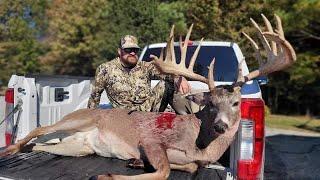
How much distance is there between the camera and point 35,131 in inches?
193

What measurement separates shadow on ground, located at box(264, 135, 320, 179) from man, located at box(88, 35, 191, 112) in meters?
3.55

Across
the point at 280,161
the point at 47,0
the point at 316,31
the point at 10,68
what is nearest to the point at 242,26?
the point at 316,31

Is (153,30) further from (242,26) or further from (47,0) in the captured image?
(47,0)

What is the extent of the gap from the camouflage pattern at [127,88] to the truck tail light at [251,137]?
1.46m

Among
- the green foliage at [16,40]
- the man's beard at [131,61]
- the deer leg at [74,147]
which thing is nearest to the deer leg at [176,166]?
the deer leg at [74,147]

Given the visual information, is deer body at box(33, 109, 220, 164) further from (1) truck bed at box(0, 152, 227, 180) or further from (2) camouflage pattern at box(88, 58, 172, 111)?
(2) camouflage pattern at box(88, 58, 172, 111)

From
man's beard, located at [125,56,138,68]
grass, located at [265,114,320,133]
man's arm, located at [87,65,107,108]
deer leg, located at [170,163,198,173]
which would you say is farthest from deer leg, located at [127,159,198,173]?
grass, located at [265,114,320,133]

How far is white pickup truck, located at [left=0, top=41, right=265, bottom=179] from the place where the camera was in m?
4.29

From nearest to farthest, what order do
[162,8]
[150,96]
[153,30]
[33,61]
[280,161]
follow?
[150,96] < [280,161] < [153,30] < [162,8] < [33,61]

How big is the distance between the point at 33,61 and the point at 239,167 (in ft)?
84.8

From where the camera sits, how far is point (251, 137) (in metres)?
4.30

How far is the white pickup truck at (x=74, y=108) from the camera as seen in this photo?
4.29m

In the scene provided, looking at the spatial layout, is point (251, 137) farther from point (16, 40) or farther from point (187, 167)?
point (16, 40)

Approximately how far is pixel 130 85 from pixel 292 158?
609 cm
